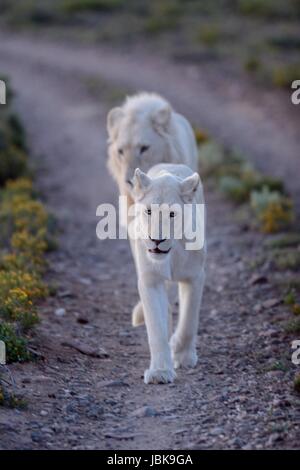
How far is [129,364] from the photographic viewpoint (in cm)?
809

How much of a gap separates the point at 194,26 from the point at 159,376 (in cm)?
2374

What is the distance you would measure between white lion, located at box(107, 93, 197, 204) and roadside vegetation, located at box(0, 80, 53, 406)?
1395 millimetres

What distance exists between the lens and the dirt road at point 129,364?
6.35 meters

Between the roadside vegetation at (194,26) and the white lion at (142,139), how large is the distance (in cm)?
1224

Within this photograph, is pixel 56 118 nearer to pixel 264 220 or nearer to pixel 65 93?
pixel 65 93

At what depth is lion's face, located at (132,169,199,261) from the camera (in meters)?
7.03

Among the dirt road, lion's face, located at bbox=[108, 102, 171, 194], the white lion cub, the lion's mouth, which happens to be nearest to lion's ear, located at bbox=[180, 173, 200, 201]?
the white lion cub

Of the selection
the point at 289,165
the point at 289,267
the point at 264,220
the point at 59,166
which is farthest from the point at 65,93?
the point at 289,267

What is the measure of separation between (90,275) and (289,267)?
2.37 m

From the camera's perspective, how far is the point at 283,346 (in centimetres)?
826
